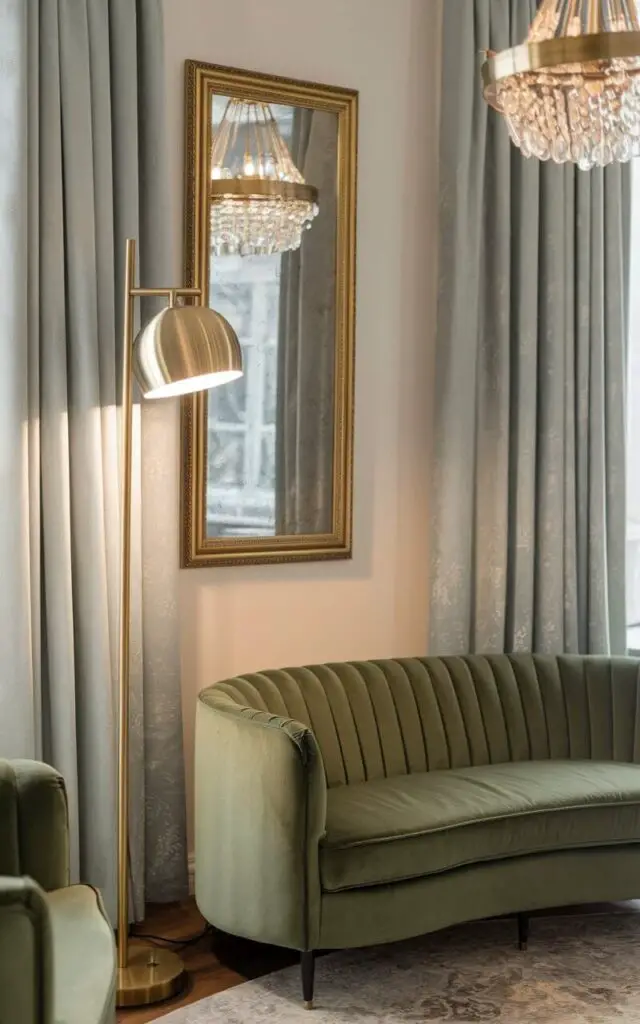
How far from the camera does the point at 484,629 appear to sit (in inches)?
169

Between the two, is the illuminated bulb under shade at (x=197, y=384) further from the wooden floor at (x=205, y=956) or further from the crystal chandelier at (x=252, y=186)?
the wooden floor at (x=205, y=956)

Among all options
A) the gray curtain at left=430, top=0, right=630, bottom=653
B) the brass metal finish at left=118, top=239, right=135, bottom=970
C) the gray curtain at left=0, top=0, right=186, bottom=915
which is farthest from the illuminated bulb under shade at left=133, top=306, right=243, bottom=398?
the gray curtain at left=430, top=0, right=630, bottom=653

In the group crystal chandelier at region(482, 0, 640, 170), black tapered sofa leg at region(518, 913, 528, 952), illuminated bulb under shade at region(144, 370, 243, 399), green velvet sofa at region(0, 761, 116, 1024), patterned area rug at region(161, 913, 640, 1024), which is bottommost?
patterned area rug at region(161, 913, 640, 1024)

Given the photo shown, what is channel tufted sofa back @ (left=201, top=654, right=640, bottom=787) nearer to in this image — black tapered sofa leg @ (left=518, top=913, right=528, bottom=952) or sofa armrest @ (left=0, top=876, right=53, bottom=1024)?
black tapered sofa leg @ (left=518, top=913, right=528, bottom=952)

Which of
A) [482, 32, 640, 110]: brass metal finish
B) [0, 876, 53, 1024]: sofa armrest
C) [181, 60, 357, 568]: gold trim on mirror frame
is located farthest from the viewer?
[181, 60, 357, 568]: gold trim on mirror frame

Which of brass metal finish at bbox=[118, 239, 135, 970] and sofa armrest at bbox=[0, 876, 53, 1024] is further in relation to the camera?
brass metal finish at bbox=[118, 239, 135, 970]

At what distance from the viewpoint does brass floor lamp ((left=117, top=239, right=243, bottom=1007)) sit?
297cm

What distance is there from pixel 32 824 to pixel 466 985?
1.25 metres

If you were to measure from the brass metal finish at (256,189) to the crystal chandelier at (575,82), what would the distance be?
129cm

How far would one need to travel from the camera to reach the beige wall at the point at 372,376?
3.89 metres

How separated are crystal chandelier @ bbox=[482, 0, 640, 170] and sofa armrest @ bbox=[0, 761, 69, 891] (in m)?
1.61

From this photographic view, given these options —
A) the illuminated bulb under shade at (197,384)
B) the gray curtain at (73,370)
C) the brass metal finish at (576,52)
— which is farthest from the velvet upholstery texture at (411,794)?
the brass metal finish at (576,52)

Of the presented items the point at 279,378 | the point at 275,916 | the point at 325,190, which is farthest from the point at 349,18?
the point at 275,916

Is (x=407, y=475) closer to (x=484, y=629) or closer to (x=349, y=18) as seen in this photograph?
(x=484, y=629)
